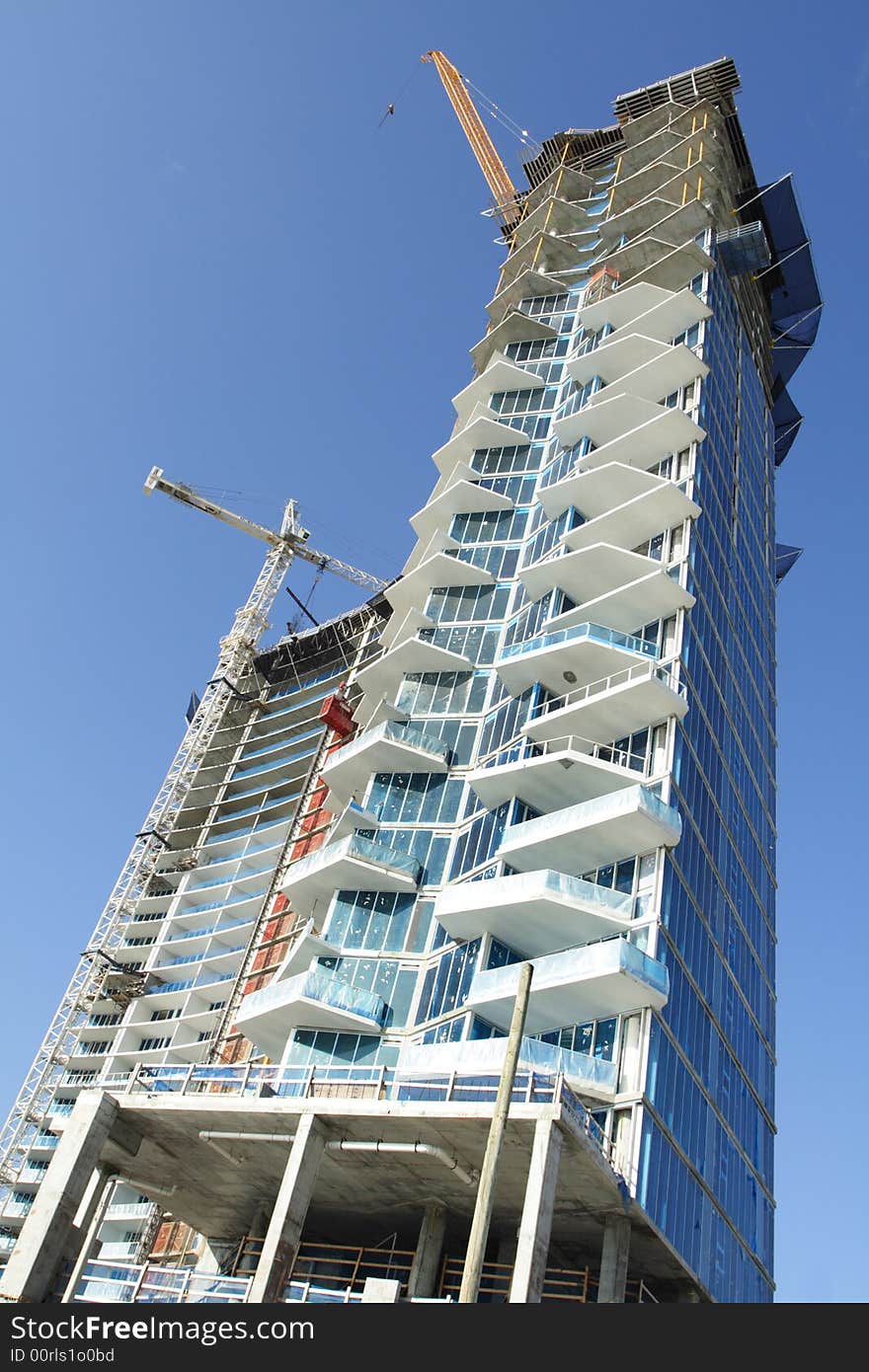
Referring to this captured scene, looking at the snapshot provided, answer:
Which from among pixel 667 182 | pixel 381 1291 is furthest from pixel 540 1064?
pixel 667 182

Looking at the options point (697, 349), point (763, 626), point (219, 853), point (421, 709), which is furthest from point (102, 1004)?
point (697, 349)

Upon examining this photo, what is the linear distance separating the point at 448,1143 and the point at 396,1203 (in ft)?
20.3

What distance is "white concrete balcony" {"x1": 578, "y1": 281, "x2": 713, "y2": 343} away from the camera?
199ft

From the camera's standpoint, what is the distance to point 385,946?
4388 centimetres

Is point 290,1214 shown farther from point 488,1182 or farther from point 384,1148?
point 488,1182

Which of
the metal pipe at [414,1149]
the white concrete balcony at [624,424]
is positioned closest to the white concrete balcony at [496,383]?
the white concrete balcony at [624,424]

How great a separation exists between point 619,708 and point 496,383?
3056cm

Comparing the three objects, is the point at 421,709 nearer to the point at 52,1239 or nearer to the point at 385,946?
the point at 385,946

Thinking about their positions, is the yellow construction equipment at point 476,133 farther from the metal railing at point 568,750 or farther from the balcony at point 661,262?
the metal railing at point 568,750

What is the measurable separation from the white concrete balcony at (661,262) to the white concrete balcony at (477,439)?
12.7m

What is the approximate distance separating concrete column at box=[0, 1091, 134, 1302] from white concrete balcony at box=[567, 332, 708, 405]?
4069cm

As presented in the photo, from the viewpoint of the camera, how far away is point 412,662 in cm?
5369

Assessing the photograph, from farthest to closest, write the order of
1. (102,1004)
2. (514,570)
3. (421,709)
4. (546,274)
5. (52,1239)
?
(102,1004) < (546,274) < (514,570) < (421,709) < (52,1239)

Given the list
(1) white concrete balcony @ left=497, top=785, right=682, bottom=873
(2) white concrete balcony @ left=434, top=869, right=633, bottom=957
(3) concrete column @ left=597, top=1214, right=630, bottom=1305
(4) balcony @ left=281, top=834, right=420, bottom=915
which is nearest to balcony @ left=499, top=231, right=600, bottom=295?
(4) balcony @ left=281, top=834, right=420, bottom=915
